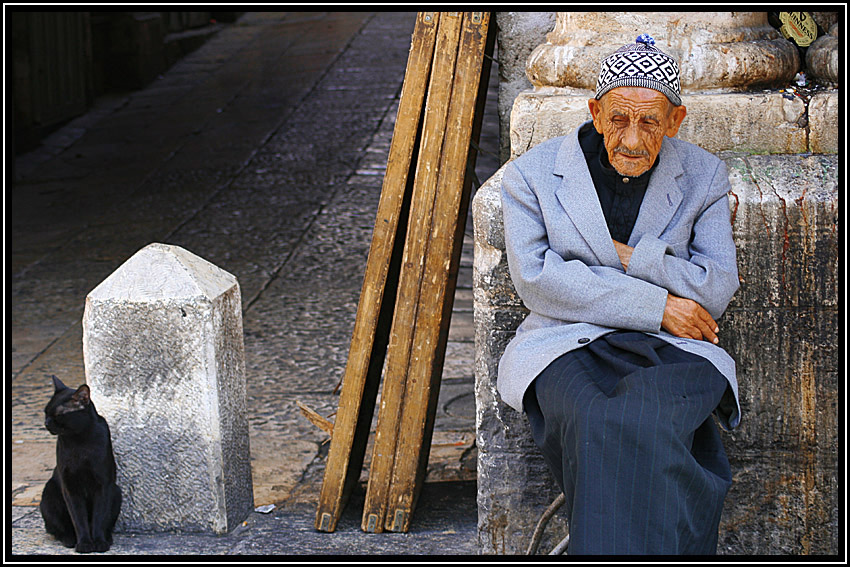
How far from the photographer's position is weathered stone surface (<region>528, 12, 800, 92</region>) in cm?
284

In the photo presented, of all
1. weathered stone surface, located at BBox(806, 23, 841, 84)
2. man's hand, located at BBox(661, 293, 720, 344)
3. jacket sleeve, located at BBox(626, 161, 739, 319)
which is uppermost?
weathered stone surface, located at BBox(806, 23, 841, 84)

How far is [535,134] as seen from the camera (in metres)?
2.90

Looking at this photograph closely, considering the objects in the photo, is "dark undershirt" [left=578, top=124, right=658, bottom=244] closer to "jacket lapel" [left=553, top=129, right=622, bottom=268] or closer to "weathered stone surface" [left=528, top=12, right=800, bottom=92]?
"jacket lapel" [left=553, top=129, right=622, bottom=268]

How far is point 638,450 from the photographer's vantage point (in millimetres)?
2209

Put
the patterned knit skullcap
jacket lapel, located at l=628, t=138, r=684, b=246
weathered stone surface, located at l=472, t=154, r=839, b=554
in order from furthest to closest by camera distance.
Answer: weathered stone surface, located at l=472, t=154, r=839, b=554 < jacket lapel, located at l=628, t=138, r=684, b=246 < the patterned knit skullcap

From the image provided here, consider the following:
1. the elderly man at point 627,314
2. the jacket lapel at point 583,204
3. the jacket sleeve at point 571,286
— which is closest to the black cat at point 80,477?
the elderly man at point 627,314

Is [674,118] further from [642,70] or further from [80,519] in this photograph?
[80,519]

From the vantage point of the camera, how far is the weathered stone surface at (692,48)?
9.32 feet

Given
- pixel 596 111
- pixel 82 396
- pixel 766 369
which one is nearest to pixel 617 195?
pixel 596 111

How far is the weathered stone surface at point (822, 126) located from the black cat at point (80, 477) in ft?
7.32

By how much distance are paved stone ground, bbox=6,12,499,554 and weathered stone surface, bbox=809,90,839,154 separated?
157 centimetres

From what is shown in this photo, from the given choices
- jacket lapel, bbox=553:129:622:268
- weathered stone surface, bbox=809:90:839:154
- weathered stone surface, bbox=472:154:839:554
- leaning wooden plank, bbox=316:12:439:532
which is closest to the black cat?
leaning wooden plank, bbox=316:12:439:532
